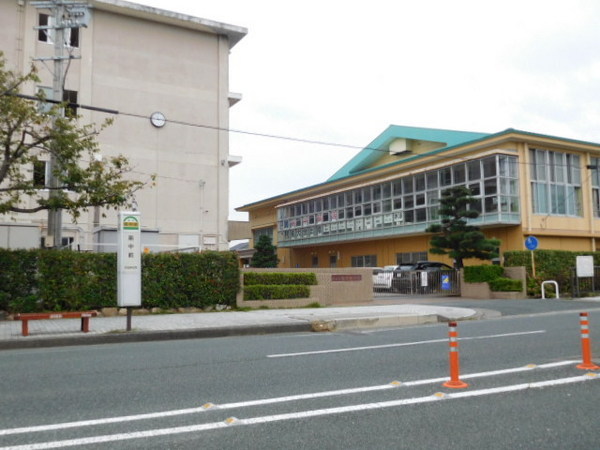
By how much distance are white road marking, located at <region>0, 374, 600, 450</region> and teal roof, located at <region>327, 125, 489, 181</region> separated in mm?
24975

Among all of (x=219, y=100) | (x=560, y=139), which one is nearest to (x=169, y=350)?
(x=219, y=100)

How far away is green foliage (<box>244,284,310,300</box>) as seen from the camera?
18500mm

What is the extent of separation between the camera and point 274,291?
1888 cm

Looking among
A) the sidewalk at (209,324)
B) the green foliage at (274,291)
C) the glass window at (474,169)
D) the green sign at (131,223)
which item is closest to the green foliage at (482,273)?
the sidewalk at (209,324)

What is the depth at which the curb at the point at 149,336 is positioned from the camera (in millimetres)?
11188

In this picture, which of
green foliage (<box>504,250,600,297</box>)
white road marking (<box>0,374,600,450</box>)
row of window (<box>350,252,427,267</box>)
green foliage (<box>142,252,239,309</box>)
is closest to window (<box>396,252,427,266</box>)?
row of window (<box>350,252,427,267</box>)

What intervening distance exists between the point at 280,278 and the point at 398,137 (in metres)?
22.5

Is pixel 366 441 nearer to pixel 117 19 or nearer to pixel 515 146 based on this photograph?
pixel 515 146

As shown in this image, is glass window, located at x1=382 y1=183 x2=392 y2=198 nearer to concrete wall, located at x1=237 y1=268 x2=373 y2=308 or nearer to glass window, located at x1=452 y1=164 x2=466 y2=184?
glass window, located at x1=452 y1=164 x2=466 y2=184

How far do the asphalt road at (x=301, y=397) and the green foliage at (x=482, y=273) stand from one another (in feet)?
46.2

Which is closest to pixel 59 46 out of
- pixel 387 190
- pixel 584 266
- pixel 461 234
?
pixel 461 234

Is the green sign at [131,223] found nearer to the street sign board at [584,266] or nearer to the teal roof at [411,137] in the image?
the teal roof at [411,137]

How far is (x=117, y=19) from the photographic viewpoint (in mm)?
30344

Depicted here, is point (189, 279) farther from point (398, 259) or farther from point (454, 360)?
point (398, 259)
